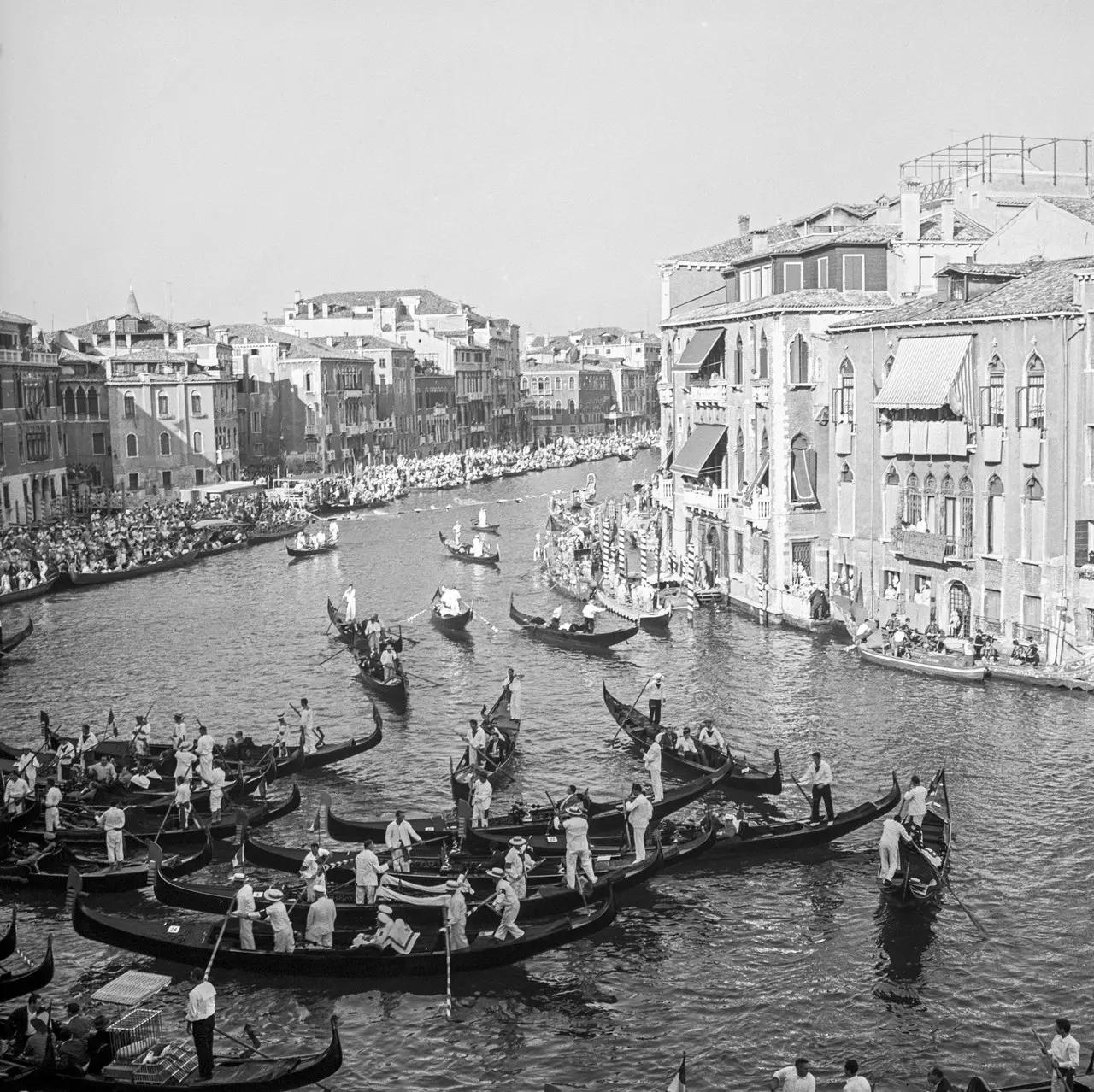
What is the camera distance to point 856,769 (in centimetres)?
2514

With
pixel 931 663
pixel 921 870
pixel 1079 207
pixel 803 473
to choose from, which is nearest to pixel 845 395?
pixel 803 473

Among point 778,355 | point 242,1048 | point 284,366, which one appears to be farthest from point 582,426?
point 242,1048

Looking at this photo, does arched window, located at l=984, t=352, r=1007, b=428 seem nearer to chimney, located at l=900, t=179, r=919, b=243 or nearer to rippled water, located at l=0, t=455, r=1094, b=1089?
rippled water, located at l=0, t=455, r=1094, b=1089

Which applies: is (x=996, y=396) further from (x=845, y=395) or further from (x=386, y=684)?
(x=386, y=684)

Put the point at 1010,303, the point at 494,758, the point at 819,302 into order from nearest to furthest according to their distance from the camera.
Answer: the point at 494,758, the point at 1010,303, the point at 819,302

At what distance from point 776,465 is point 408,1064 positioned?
25101mm

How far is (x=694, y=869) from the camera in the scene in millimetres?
20609

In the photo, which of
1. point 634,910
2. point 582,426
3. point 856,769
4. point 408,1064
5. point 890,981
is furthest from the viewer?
point 582,426

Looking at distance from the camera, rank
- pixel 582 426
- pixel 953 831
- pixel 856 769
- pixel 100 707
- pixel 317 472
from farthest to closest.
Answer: pixel 582 426 < pixel 317 472 < pixel 100 707 < pixel 856 769 < pixel 953 831

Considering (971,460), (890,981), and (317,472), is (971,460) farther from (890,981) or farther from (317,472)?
(317,472)

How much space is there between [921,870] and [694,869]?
3.00 m

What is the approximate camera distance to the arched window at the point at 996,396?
31.8 m

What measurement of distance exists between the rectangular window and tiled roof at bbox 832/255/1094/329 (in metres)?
3.17

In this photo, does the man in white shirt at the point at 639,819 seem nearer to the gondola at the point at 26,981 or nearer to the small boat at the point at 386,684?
the gondola at the point at 26,981
